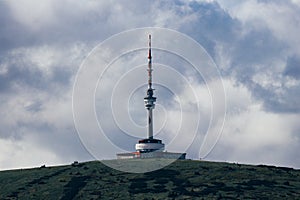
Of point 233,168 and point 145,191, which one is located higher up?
point 233,168

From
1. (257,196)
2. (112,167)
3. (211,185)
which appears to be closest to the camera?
(257,196)

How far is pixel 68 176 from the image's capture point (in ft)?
614

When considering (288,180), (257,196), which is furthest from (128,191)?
(288,180)

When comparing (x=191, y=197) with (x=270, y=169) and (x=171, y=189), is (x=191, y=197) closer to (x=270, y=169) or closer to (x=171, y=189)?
(x=171, y=189)

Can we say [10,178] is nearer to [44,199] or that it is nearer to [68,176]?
[68,176]

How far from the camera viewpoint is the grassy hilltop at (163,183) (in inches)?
6344

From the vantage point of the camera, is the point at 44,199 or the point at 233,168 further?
the point at 233,168

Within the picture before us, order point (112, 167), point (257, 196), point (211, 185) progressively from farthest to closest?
point (112, 167), point (211, 185), point (257, 196)

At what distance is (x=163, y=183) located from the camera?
172 m

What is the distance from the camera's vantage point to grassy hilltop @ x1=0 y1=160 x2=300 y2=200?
161125mm

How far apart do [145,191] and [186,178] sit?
17.3m

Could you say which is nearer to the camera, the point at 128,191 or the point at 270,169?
the point at 128,191

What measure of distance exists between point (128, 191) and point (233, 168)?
41434mm

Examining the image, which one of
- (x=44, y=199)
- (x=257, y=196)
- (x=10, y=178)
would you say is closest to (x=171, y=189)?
(x=257, y=196)
